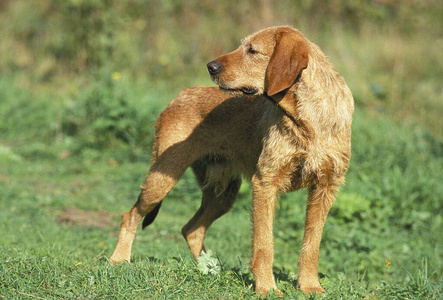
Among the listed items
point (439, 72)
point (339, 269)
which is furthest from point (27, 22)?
point (339, 269)

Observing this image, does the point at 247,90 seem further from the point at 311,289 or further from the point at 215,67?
the point at 311,289

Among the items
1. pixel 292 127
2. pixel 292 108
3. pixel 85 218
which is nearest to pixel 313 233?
pixel 292 127

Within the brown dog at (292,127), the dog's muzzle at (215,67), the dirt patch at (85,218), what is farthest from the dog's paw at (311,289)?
the dirt patch at (85,218)

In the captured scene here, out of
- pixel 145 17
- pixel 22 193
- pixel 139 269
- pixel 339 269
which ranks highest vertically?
pixel 145 17

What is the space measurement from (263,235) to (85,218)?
339 centimetres

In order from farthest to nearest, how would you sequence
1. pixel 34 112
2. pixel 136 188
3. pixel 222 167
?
pixel 34 112, pixel 136 188, pixel 222 167

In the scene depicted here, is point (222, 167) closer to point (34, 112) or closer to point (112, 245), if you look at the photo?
point (112, 245)

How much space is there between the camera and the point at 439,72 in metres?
12.5

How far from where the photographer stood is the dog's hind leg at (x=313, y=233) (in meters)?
4.34

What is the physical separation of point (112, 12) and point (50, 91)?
2.47 m

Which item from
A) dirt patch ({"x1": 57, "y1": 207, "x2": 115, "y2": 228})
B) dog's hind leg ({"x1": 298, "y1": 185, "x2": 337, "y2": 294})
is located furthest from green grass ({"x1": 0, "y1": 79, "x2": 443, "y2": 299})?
dog's hind leg ({"x1": 298, "y1": 185, "x2": 337, "y2": 294})

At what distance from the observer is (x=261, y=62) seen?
14.3 feet

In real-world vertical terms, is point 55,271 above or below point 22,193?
above

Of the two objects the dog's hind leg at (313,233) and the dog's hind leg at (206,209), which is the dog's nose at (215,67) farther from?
the dog's hind leg at (206,209)
